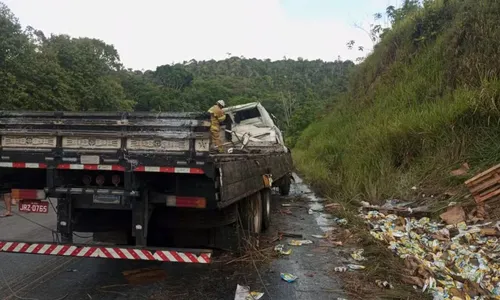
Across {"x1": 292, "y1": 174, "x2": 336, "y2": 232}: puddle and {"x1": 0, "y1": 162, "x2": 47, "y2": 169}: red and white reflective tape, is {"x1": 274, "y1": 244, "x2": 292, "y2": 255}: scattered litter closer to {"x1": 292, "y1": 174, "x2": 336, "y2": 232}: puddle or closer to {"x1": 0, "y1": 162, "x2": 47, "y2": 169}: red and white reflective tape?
{"x1": 292, "y1": 174, "x2": 336, "y2": 232}: puddle

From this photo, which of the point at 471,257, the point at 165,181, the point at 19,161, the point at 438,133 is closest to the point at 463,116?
the point at 438,133

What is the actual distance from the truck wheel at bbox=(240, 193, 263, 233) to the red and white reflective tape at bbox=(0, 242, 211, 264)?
5.52ft

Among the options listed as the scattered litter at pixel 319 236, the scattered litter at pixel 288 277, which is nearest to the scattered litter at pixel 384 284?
the scattered litter at pixel 288 277

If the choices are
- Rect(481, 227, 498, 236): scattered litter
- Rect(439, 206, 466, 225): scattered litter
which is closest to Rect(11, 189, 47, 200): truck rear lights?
Rect(481, 227, 498, 236): scattered litter

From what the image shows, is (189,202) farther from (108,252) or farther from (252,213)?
(252,213)

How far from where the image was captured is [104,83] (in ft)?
130

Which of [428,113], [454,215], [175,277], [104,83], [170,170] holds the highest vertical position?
[104,83]

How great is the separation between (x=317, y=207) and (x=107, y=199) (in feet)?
22.8

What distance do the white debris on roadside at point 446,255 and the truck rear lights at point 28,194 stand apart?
4039 millimetres

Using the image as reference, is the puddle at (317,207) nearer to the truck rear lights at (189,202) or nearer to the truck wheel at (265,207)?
the truck wheel at (265,207)

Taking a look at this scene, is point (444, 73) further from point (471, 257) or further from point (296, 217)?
point (471, 257)

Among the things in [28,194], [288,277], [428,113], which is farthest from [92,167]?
[428,113]

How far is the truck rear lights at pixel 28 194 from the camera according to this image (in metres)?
5.14

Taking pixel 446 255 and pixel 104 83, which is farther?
pixel 104 83
